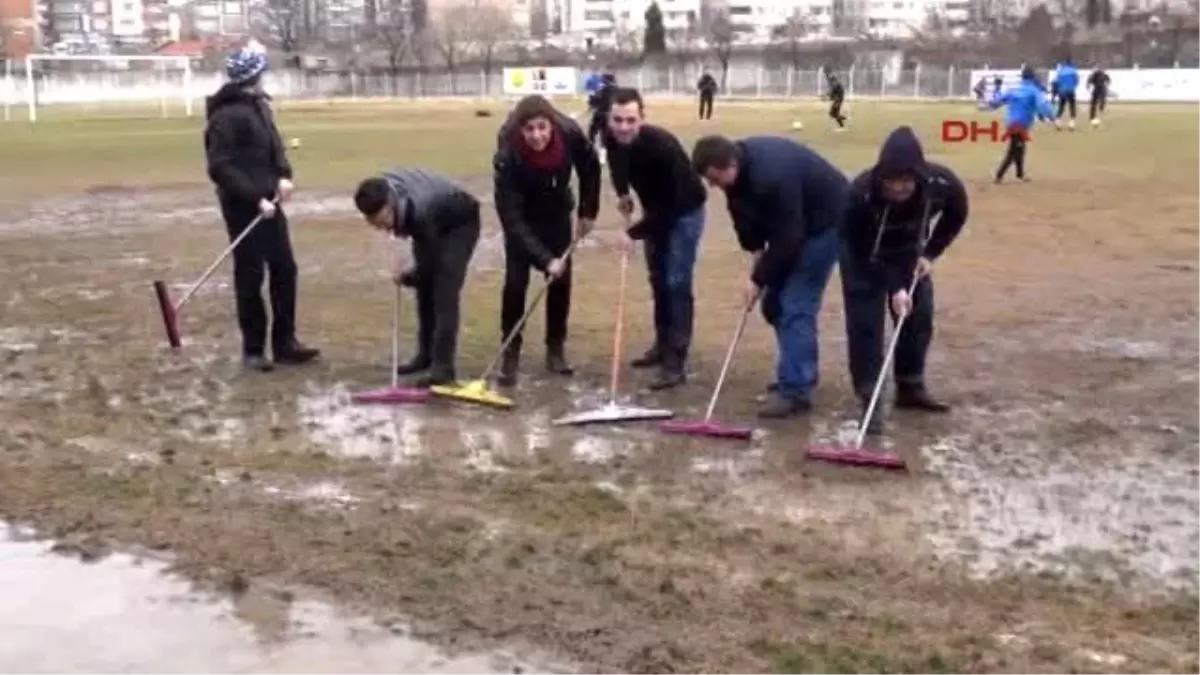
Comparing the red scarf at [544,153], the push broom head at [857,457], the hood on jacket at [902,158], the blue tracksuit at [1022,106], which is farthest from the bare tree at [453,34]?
the push broom head at [857,457]

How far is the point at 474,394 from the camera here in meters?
8.98

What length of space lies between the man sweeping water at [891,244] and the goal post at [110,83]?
62.6 metres

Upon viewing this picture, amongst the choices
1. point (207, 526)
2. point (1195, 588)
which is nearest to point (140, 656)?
point (207, 526)

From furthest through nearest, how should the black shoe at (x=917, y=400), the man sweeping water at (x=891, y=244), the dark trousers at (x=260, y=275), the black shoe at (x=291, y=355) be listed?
the black shoe at (x=291, y=355) < the dark trousers at (x=260, y=275) < the black shoe at (x=917, y=400) < the man sweeping water at (x=891, y=244)

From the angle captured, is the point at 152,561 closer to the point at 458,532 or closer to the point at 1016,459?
the point at 458,532

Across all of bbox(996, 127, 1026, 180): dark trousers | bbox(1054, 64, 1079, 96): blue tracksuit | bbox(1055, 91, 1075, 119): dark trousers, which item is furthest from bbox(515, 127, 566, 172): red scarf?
bbox(1054, 64, 1079, 96): blue tracksuit

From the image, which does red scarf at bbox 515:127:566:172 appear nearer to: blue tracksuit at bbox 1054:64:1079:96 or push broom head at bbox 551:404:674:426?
push broom head at bbox 551:404:674:426

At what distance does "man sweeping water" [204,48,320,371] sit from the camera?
9852 mm

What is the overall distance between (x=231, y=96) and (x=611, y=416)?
3.34 metres

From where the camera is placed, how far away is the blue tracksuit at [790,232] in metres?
8.16

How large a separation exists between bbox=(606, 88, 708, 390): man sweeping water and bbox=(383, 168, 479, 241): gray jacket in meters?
0.89

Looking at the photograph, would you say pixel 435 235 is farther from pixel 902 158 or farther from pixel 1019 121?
pixel 1019 121

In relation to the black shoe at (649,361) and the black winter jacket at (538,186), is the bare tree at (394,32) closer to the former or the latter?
the black shoe at (649,361)

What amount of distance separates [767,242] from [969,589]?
2.87 m
